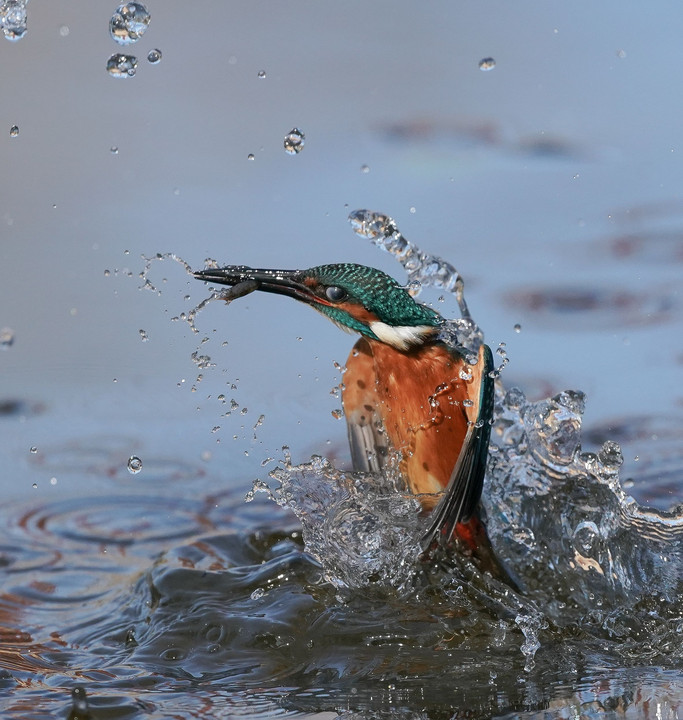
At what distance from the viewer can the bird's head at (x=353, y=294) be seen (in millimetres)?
2375

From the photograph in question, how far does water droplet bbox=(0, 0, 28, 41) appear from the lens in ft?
9.00

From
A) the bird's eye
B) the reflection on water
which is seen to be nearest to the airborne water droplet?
the reflection on water

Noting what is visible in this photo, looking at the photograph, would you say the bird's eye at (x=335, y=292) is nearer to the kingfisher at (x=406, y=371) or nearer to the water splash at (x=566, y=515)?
the kingfisher at (x=406, y=371)

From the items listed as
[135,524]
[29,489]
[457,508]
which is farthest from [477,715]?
[29,489]

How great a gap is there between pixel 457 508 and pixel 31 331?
1.85 metres

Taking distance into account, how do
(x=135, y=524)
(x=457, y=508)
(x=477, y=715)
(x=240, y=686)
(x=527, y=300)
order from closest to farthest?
(x=477, y=715) → (x=240, y=686) → (x=457, y=508) → (x=135, y=524) → (x=527, y=300)

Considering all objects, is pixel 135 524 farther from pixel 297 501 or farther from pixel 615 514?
pixel 615 514

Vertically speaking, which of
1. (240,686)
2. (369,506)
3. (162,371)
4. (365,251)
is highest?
(365,251)

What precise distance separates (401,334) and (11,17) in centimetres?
142

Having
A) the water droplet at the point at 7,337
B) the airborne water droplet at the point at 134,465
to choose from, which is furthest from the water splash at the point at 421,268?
the water droplet at the point at 7,337

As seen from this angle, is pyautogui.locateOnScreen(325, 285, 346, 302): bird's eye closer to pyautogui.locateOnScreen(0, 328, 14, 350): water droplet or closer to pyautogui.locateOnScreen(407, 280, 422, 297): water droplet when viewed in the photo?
pyautogui.locateOnScreen(407, 280, 422, 297): water droplet

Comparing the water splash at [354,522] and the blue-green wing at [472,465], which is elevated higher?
the blue-green wing at [472,465]

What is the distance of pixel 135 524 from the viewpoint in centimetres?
297

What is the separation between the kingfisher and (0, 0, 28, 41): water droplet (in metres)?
0.98
